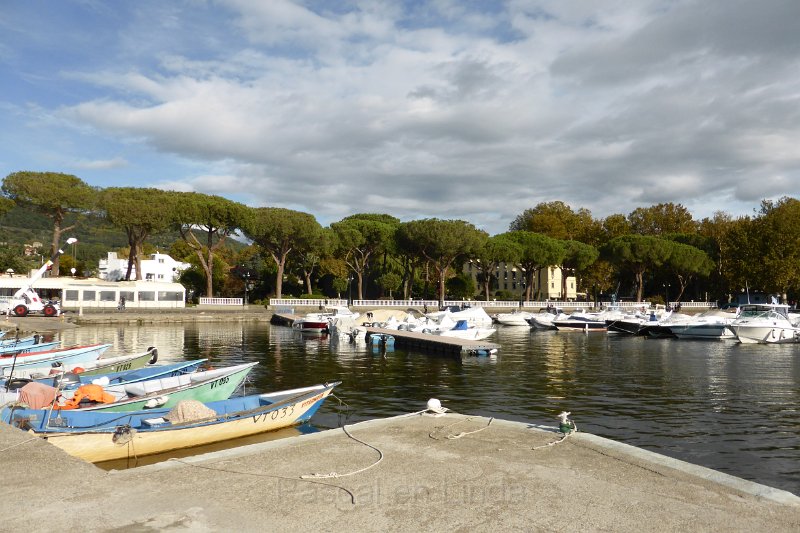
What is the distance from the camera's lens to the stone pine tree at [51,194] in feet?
227

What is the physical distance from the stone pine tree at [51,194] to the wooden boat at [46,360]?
50.3 m

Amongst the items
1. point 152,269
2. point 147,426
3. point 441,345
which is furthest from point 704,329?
point 152,269

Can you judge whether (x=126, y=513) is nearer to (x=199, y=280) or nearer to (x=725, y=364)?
(x=725, y=364)

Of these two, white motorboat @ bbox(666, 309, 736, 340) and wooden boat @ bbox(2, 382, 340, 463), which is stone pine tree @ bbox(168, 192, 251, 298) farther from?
wooden boat @ bbox(2, 382, 340, 463)

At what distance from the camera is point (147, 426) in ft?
43.3

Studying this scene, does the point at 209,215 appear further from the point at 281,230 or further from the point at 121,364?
the point at 121,364

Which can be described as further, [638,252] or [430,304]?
[638,252]

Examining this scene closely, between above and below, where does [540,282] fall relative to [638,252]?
below

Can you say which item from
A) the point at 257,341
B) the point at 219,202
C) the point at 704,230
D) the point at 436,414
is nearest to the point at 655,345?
the point at 257,341

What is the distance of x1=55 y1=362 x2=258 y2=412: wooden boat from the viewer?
14547mm

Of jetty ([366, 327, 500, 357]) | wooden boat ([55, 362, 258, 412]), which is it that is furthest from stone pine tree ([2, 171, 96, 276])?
wooden boat ([55, 362, 258, 412])

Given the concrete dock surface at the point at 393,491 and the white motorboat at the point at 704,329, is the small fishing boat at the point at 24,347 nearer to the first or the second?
the concrete dock surface at the point at 393,491

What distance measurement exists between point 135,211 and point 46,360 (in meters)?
50.3

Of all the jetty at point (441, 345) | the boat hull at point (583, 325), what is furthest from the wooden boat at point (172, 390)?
the boat hull at point (583, 325)
